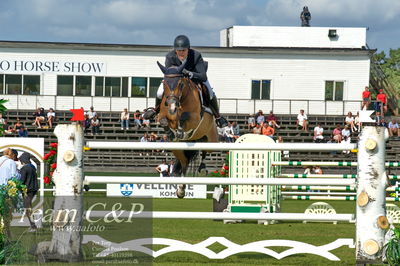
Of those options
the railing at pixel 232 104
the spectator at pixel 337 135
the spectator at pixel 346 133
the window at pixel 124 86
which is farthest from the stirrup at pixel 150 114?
the window at pixel 124 86

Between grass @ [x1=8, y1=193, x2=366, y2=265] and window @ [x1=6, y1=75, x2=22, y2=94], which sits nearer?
grass @ [x1=8, y1=193, x2=366, y2=265]

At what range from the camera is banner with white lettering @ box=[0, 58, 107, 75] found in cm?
4447

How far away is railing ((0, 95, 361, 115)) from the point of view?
1738 inches

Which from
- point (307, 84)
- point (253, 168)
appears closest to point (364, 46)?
point (307, 84)

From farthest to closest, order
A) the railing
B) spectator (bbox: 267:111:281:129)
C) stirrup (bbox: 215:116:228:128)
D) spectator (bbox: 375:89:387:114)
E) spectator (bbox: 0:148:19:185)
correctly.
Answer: the railing < spectator (bbox: 267:111:281:129) < spectator (bbox: 375:89:387:114) < spectator (bbox: 0:148:19:185) < stirrup (bbox: 215:116:228:128)

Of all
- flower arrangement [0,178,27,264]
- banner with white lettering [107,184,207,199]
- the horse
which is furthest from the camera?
banner with white lettering [107,184,207,199]

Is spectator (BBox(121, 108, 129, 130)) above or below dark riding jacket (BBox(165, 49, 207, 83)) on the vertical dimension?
below

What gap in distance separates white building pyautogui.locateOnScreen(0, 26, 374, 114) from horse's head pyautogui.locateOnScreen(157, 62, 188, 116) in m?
33.6

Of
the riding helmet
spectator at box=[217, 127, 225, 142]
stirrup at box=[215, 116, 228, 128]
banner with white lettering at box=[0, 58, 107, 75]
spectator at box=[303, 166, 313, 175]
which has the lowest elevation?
spectator at box=[303, 166, 313, 175]

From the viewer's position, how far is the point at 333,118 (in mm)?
42125

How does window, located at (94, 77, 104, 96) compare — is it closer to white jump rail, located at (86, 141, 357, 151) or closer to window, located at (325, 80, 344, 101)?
window, located at (325, 80, 344, 101)

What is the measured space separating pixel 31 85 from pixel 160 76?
7228 millimetres

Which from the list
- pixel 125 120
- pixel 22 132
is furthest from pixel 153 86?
pixel 22 132

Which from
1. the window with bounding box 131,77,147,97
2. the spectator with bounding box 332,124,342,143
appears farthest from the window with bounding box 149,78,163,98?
the spectator with bounding box 332,124,342,143
